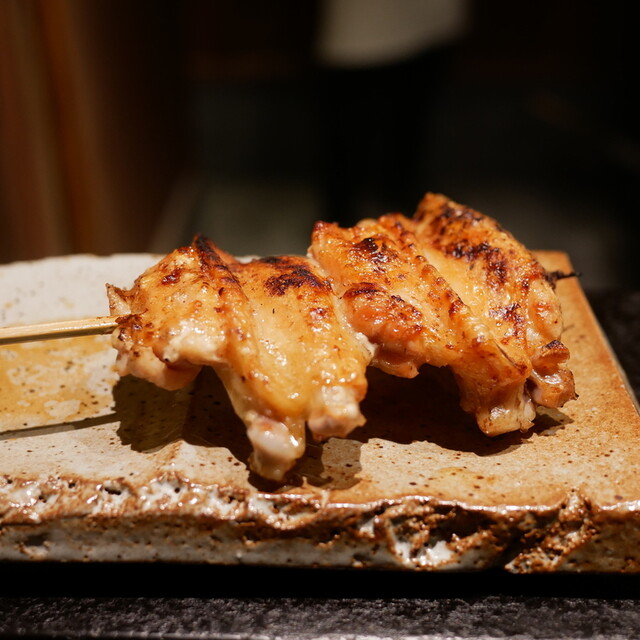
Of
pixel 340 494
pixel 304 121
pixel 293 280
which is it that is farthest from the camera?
pixel 304 121

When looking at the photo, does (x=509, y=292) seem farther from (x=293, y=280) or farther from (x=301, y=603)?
(x=301, y=603)

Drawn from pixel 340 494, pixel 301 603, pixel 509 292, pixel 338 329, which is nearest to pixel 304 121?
pixel 509 292

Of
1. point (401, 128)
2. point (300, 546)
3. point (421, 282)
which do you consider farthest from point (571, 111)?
point (300, 546)

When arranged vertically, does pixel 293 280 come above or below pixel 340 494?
above

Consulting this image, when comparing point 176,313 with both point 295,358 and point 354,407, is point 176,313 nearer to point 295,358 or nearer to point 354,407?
point 295,358

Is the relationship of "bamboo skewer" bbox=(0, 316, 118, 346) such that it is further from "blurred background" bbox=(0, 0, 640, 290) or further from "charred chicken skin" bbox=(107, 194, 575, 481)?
"blurred background" bbox=(0, 0, 640, 290)

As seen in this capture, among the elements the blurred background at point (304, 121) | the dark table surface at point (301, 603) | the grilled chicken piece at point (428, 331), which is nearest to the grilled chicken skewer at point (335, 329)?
the grilled chicken piece at point (428, 331)

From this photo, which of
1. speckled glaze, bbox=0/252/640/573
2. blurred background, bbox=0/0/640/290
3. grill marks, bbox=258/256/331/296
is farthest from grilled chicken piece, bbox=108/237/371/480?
blurred background, bbox=0/0/640/290
